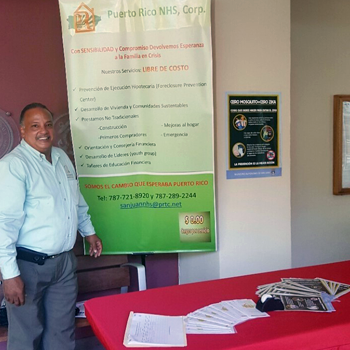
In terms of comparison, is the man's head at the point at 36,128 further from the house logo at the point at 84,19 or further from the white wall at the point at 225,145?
the white wall at the point at 225,145

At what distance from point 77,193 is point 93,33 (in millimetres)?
974

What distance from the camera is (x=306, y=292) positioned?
1717mm

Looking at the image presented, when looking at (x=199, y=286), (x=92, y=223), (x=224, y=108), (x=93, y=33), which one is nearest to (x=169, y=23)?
(x=93, y=33)

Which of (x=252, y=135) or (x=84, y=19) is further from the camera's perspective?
(x=252, y=135)

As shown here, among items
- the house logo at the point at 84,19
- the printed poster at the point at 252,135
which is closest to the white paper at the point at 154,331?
the printed poster at the point at 252,135

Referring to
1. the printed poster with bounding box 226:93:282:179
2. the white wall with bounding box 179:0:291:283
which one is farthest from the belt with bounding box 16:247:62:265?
the printed poster with bounding box 226:93:282:179

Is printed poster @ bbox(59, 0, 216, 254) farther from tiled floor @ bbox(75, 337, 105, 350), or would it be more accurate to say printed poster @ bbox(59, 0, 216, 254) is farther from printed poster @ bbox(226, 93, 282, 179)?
tiled floor @ bbox(75, 337, 105, 350)

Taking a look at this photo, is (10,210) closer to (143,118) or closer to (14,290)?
(14,290)

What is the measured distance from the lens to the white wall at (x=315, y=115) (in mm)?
3418

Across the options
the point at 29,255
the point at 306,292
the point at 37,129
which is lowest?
the point at 306,292

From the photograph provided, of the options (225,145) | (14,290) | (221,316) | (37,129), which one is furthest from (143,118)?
(221,316)

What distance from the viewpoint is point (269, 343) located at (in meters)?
1.32

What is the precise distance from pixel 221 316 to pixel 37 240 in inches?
39.8

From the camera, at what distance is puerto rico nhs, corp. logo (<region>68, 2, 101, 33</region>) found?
7.84 ft
